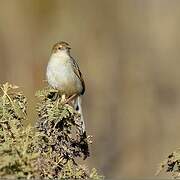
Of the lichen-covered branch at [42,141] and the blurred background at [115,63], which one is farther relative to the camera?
the blurred background at [115,63]

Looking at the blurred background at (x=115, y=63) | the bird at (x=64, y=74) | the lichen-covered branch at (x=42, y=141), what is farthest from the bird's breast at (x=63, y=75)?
the blurred background at (x=115, y=63)

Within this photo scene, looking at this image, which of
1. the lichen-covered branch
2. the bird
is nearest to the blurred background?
the bird

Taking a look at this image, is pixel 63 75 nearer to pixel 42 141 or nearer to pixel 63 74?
pixel 63 74

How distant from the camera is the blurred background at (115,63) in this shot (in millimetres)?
8773

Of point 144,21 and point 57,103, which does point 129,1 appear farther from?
point 57,103

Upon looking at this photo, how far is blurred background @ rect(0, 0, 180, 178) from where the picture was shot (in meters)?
8.77

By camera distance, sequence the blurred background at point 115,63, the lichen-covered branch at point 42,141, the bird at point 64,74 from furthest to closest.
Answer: the blurred background at point 115,63 < the bird at point 64,74 < the lichen-covered branch at point 42,141

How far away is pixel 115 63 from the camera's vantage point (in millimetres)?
9695

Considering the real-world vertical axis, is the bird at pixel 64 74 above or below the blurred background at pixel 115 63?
below

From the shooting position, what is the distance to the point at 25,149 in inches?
85.1

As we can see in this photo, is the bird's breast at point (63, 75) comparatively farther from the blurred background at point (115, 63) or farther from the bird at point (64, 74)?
the blurred background at point (115, 63)

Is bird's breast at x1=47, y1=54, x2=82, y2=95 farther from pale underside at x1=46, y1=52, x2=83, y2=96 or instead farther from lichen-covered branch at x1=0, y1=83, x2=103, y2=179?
lichen-covered branch at x1=0, y1=83, x2=103, y2=179

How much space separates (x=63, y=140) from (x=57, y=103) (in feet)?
0.81

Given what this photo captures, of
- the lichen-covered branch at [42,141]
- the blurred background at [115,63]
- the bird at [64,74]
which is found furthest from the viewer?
A: the blurred background at [115,63]
